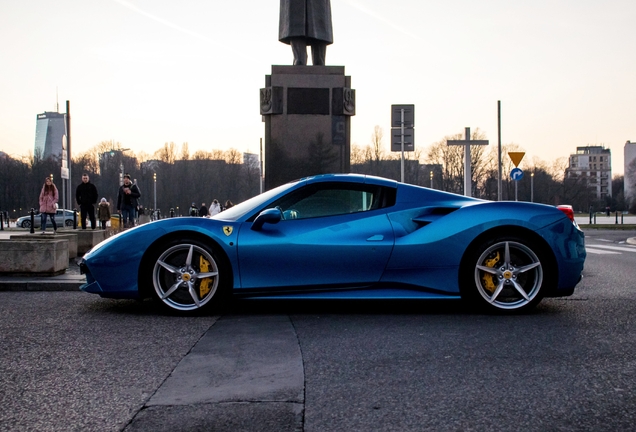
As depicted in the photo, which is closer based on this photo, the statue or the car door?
the car door

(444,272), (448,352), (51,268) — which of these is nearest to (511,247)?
(444,272)

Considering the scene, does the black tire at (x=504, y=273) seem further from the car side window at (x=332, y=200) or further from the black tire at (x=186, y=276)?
the black tire at (x=186, y=276)

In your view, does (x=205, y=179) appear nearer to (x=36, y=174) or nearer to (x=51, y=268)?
(x=36, y=174)

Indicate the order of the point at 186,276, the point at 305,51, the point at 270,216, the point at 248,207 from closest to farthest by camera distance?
the point at 270,216 < the point at 186,276 < the point at 248,207 < the point at 305,51

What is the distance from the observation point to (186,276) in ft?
19.1

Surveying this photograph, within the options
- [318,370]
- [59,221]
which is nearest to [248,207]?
[318,370]

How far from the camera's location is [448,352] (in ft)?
14.2

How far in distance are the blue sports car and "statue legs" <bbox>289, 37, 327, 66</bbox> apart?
8.93 m

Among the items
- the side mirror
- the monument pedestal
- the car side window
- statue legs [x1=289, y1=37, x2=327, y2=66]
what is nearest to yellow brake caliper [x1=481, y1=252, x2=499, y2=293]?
the car side window

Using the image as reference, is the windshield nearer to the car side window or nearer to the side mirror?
the car side window

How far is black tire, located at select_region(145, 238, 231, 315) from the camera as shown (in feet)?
18.9

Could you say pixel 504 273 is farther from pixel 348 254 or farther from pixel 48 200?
pixel 48 200

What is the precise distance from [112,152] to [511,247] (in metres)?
119

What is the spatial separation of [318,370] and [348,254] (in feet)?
6.37
